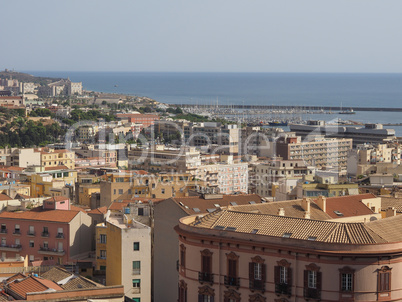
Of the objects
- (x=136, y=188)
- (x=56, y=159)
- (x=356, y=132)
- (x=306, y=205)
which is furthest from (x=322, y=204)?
(x=356, y=132)

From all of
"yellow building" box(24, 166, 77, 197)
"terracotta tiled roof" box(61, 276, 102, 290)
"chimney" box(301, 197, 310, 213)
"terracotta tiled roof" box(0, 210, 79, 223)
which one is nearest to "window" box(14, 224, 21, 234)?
"terracotta tiled roof" box(0, 210, 79, 223)

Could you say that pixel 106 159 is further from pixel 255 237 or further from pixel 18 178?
pixel 255 237

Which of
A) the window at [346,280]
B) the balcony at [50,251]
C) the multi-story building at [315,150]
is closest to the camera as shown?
the window at [346,280]

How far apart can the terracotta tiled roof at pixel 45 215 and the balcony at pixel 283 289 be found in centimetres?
817

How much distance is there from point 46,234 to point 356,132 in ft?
205

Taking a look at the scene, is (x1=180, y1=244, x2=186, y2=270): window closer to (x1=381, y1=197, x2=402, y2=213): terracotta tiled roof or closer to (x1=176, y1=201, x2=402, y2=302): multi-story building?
(x1=176, y1=201, x2=402, y2=302): multi-story building

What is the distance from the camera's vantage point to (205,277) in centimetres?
1639

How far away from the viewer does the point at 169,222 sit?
2005cm

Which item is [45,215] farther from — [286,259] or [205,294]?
[286,259]

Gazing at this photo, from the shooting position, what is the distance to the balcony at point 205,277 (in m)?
Result: 16.3

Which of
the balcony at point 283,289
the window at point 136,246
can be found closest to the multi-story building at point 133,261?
the window at point 136,246

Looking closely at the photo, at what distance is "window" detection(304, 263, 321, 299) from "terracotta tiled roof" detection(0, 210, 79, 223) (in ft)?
28.3

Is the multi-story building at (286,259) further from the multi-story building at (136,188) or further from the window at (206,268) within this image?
the multi-story building at (136,188)

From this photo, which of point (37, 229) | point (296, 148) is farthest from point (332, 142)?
point (37, 229)
